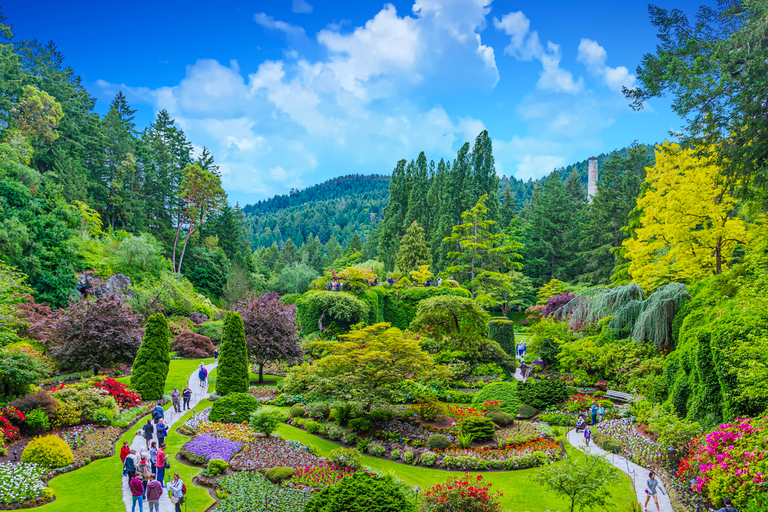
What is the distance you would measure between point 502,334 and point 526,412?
34.2 ft

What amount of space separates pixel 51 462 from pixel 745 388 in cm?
1691

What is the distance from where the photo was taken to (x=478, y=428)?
15258 millimetres

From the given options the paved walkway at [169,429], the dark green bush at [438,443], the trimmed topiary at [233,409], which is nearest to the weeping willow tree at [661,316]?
the dark green bush at [438,443]

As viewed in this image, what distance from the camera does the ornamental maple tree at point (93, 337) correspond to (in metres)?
19.6

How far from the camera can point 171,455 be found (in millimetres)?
13086

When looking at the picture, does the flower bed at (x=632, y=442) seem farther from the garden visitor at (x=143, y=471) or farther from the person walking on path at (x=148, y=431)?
the person walking on path at (x=148, y=431)

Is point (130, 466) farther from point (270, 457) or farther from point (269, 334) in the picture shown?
point (269, 334)

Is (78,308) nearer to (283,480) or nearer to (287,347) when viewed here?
(287,347)

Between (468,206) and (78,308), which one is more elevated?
(468,206)

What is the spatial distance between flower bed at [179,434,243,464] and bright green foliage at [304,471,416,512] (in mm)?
6206

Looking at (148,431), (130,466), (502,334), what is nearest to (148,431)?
(148,431)

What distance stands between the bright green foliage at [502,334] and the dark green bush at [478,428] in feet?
42.6

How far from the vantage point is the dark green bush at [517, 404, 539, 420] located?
1803 centimetres

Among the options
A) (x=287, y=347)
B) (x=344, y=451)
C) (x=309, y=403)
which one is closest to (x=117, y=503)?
(x=344, y=451)
